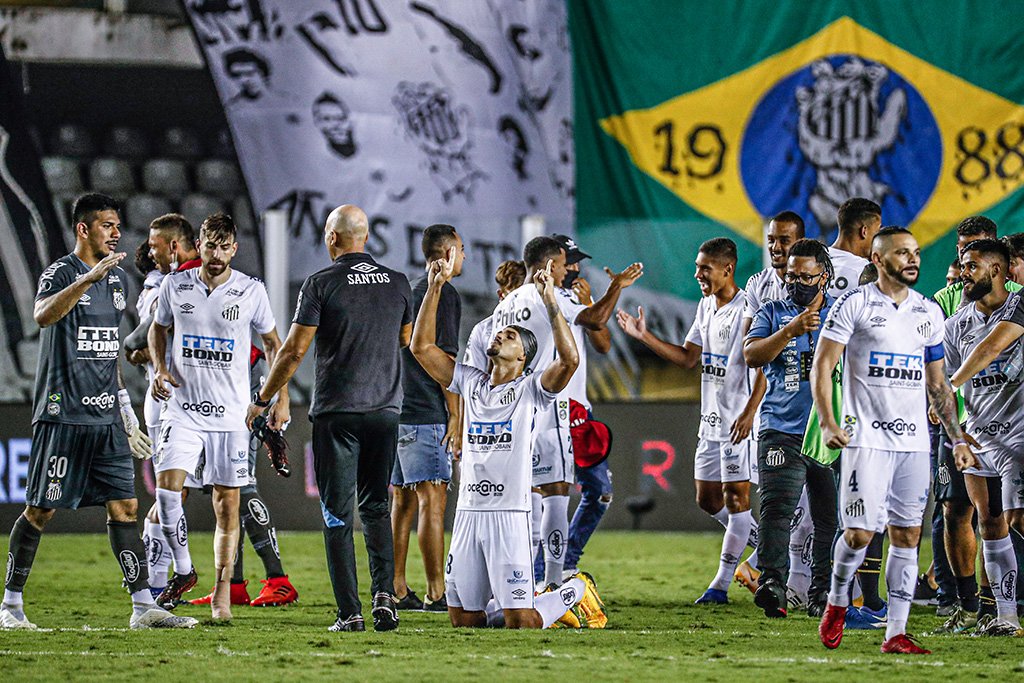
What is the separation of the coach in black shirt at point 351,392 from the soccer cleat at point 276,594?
1.57m

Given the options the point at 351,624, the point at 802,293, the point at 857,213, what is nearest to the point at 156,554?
the point at 351,624

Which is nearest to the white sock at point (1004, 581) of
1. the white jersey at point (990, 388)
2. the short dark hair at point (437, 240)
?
the white jersey at point (990, 388)

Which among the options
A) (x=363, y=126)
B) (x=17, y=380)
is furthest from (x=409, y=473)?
(x=363, y=126)

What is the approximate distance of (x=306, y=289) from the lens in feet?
26.7

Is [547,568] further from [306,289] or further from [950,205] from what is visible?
[950,205]

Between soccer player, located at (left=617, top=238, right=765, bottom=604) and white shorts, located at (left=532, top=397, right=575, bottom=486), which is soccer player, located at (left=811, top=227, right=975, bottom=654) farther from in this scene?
soccer player, located at (left=617, top=238, right=765, bottom=604)

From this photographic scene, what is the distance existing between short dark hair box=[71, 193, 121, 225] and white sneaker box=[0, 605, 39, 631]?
212cm

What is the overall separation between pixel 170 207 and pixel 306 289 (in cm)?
1323

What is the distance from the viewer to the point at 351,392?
8133 mm

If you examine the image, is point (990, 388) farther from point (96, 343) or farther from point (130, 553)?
point (96, 343)

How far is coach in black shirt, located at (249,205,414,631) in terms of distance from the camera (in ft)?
26.6

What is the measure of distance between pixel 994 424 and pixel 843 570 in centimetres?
154

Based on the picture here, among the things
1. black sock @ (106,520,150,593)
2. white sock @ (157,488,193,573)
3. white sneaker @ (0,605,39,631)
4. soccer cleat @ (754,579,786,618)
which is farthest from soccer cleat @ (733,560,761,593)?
white sneaker @ (0,605,39,631)

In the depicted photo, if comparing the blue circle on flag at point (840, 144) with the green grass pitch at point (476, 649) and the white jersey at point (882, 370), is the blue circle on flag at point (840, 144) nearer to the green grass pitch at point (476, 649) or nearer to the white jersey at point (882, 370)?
the green grass pitch at point (476, 649)
